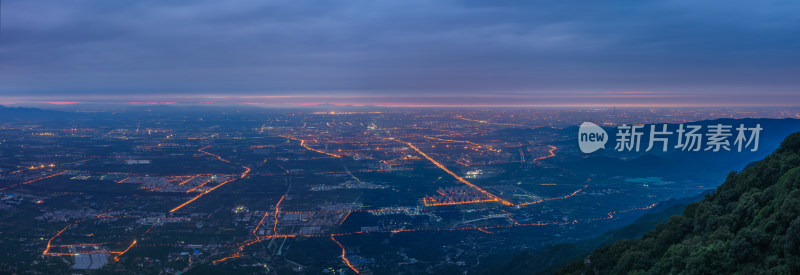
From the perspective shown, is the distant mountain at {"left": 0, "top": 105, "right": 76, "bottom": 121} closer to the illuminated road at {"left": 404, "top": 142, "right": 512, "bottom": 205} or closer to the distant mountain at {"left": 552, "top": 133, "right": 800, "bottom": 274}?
the illuminated road at {"left": 404, "top": 142, "right": 512, "bottom": 205}

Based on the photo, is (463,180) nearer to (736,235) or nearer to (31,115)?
(736,235)

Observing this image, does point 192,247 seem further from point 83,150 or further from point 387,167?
point 83,150

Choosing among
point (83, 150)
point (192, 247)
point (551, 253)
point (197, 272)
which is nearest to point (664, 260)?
point (551, 253)

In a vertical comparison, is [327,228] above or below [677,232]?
below

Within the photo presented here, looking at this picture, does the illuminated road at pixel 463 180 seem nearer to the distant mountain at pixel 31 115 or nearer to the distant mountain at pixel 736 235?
the distant mountain at pixel 736 235

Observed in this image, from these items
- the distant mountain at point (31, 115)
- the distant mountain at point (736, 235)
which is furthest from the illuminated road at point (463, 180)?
the distant mountain at point (31, 115)

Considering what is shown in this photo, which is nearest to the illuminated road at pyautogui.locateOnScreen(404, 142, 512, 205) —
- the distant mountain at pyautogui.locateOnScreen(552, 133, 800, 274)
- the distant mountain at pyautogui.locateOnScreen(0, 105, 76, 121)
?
the distant mountain at pyautogui.locateOnScreen(552, 133, 800, 274)

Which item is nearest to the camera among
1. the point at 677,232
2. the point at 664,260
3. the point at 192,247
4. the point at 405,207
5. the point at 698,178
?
the point at 664,260

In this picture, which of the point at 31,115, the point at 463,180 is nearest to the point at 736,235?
the point at 463,180
